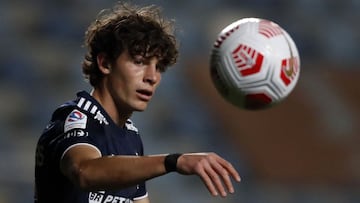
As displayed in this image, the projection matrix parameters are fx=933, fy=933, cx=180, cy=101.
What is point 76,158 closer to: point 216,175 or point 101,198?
point 101,198

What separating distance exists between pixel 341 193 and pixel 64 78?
2.89 metres

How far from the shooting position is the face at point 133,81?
12.7 ft

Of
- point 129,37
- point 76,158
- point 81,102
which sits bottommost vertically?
point 76,158

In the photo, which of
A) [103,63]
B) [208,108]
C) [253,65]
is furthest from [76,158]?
[208,108]

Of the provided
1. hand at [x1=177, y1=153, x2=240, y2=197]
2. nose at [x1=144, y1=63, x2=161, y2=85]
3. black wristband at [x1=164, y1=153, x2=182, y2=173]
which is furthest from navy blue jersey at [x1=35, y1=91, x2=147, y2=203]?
hand at [x1=177, y1=153, x2=240, y2=197]

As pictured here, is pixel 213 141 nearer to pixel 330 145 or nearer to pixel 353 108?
pixel 330 145

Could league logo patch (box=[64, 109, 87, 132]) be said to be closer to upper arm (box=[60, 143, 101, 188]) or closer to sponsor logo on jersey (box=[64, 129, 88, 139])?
sponsor logo on jersey (box=[64, 129, 88, 139])

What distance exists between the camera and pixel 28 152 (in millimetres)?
8328

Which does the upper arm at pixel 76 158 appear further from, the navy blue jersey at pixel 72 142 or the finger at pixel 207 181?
the finger at pixel 207 181

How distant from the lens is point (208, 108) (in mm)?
9461

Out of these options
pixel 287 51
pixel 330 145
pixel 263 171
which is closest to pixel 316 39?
pixel 330 145

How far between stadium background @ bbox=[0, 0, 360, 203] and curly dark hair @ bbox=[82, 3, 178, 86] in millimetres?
3650

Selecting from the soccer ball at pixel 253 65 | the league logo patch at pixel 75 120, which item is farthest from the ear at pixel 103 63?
the soccer ball at pixel 253 65

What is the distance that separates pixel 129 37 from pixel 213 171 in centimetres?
125
